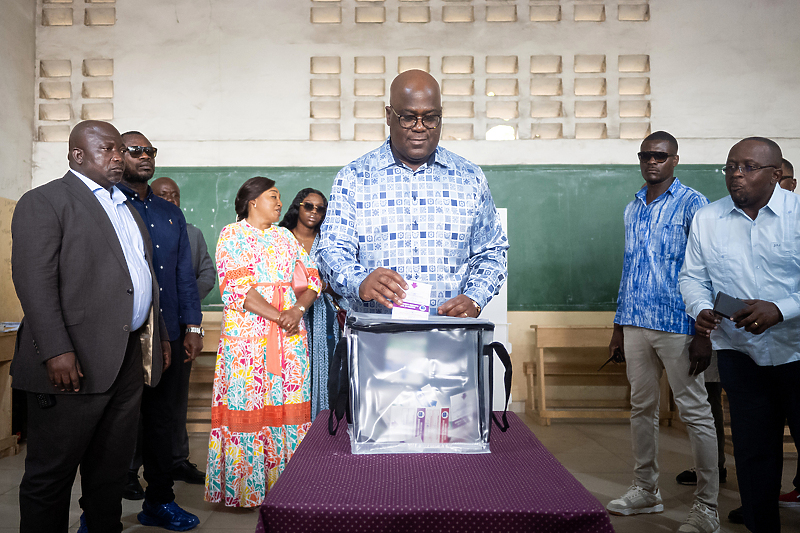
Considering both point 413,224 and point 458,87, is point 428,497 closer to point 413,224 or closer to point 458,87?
point 413,224

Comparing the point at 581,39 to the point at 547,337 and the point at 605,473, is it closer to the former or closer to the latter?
the point at 547,337

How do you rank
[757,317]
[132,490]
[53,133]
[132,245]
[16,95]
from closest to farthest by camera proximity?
[757,317]
[132,245]
[132,490]
[16,95]
[53,133]

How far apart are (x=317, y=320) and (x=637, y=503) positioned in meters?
1.90

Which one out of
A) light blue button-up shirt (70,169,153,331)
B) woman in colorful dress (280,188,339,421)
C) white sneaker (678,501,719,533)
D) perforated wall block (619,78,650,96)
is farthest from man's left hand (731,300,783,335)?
perforated wall block (619,78,650,96)

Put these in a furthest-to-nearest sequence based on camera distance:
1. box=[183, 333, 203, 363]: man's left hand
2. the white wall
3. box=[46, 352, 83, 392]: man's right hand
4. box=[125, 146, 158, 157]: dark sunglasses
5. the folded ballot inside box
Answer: the white wall, box=[183, 333, 203, 363]: man's left hand, box=[125, 146, 158, 157]: dark sunglasses, box=[46, 352, 83, 392]: man's right hand, the folded ballot inside box

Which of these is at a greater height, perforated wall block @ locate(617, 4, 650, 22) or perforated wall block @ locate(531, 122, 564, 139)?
perforated wall block @ locate(617, 4, 650, 22)

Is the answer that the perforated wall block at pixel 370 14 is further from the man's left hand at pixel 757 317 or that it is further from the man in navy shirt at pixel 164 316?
the man's left hand at pixel 757 317

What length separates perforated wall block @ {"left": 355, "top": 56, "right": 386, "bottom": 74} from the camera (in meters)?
5.23

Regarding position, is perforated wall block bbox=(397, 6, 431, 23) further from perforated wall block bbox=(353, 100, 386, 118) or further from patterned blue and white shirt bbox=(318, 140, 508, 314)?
patterned blue and white shirt bbox=(318, 140, 508, 314)

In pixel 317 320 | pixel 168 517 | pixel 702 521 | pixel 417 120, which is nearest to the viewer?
pixel 417 120

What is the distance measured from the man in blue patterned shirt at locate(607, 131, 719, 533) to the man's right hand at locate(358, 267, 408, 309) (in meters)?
1.91

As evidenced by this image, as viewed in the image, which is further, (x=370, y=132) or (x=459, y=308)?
(x=370, y=132)

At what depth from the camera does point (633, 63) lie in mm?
5230

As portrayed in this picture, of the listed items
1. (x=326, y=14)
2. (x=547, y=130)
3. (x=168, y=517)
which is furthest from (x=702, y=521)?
(x=326, y=14)
